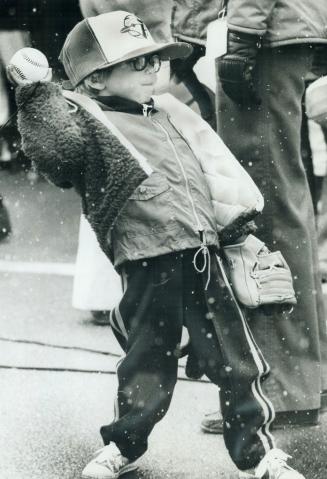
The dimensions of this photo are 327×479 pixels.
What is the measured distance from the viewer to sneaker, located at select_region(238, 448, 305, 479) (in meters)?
3.09

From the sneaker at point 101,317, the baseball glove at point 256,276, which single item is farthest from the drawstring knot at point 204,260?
the sneaker at point 101,317

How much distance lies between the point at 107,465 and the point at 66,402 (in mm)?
799

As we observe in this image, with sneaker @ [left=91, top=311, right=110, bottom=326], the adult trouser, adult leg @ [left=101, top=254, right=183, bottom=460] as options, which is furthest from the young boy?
sneaker @ [left=91, top=311, right=110, bottom=326]

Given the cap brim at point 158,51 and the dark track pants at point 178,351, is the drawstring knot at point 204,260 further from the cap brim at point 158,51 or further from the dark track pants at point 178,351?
the cap brim at point 158,51

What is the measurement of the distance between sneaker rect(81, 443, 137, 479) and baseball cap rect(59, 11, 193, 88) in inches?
46.3

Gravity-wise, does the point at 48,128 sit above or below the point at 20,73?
below

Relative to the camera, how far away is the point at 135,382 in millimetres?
3174

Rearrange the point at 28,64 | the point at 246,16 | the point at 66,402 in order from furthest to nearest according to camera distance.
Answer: the point at 66,402 < the point at 246,16 < the point at 28,64

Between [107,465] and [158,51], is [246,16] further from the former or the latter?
[107,465]

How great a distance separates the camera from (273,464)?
312 centimetres

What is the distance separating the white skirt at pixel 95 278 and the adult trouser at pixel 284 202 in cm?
132

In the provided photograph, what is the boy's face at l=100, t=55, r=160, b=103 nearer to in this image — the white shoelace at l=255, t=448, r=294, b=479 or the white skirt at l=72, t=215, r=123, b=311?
the white shoelace at l=255, t=448, r=294, b=479

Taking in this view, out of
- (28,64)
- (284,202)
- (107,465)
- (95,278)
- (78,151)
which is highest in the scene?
(28,64)

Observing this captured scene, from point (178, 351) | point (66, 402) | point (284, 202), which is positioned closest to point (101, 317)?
point (66, 402)
